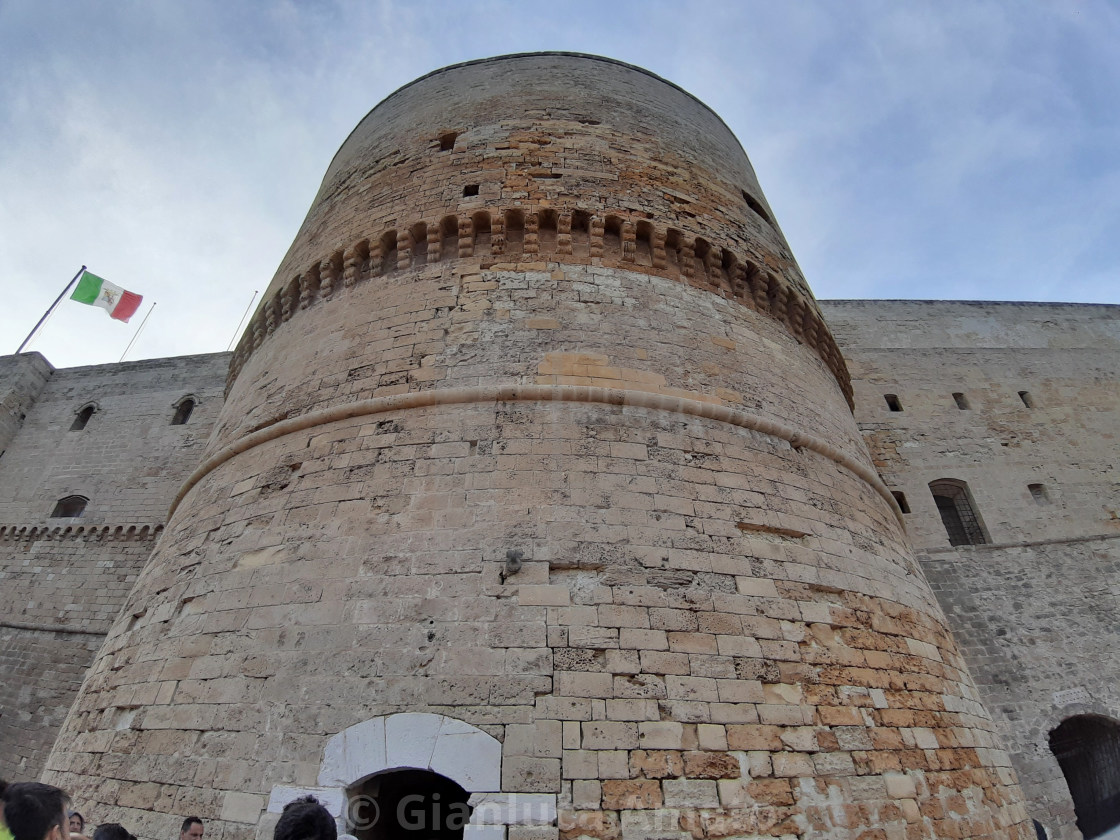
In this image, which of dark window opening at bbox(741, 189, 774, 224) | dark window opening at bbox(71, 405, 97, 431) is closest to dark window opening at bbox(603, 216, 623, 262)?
dark window opening at bbox(741, 189, 774, 224)

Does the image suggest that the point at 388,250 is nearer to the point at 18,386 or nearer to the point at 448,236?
the point at 448,236

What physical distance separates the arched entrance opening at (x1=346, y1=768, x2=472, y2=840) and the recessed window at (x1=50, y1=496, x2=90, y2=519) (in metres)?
9.14

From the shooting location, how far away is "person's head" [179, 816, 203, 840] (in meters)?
2.47

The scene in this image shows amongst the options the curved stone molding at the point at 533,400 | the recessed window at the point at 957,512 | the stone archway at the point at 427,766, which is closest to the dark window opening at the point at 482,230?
the curved stone molding at the point at 533,400

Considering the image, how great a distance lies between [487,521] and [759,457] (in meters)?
1.81

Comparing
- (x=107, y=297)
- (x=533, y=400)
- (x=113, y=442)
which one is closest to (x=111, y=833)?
(x=533, y=400)

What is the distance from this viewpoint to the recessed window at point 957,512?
26.9 ft

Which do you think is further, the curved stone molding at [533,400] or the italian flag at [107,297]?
the italian flag at [107,297]

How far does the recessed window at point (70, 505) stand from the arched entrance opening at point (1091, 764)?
13.6 metres

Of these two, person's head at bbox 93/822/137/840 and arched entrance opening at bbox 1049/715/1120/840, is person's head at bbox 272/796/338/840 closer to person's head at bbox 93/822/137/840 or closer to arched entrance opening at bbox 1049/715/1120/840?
person's head at bbox 93/822/137/840

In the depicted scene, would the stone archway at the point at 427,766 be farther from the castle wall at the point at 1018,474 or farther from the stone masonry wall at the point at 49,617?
the stone masonry wall at the point at 49,617

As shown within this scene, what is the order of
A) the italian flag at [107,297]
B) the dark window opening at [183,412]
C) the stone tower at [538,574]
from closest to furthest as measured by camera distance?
the stone tower at [538,574] → the dark window opening at [183,412] → the italian flag at [107,297]

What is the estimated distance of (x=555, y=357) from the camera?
396 cm

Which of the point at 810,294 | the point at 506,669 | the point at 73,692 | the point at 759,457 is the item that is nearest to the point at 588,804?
the point at 506,669
